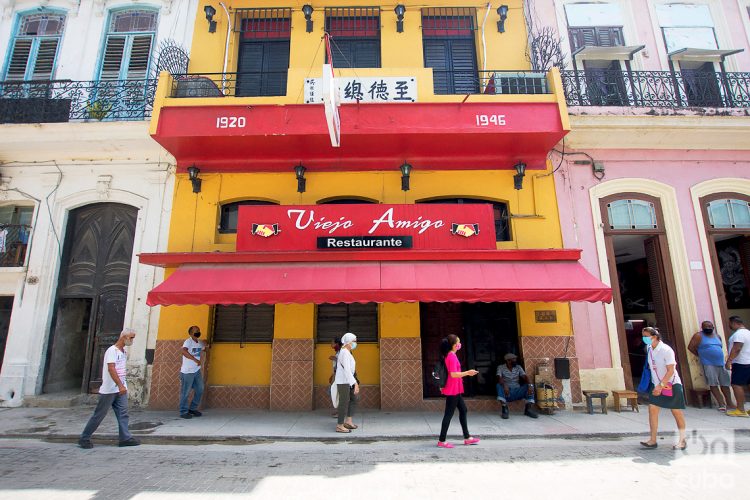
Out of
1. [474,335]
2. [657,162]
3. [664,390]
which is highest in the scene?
[657,162]

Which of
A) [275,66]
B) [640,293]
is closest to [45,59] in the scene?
[275,66]

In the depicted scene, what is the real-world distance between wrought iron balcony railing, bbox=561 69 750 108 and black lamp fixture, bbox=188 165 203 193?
9284mm

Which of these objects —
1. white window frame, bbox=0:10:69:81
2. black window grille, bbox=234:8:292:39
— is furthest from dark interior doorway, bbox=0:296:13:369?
black window grille, bbox=234:8:292:39

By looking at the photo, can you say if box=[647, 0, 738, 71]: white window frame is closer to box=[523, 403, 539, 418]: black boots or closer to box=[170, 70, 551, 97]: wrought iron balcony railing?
box=[170, 70, 551, 97]: wrought iron balcony railing

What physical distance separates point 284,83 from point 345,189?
12.5ft

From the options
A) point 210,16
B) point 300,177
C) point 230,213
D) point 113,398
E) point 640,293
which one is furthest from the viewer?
point 640,293

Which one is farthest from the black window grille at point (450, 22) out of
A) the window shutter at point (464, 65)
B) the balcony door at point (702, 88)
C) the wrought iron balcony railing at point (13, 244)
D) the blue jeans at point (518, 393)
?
the wrought iron balcony railing at point (13, 244)

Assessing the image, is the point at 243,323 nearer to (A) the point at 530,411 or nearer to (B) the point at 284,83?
(A) the point at 530,411

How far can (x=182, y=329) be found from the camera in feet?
28.7

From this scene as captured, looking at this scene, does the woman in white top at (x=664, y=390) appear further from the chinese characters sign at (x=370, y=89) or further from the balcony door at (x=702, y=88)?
the balcony door at (x=702, y=88)

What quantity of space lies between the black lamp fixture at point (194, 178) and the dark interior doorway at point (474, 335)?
237 inches

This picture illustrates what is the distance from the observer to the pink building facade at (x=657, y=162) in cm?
885

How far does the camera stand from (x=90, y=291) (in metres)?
9.42

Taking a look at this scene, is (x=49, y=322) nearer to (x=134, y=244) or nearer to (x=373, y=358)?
(x=134, y=244)
